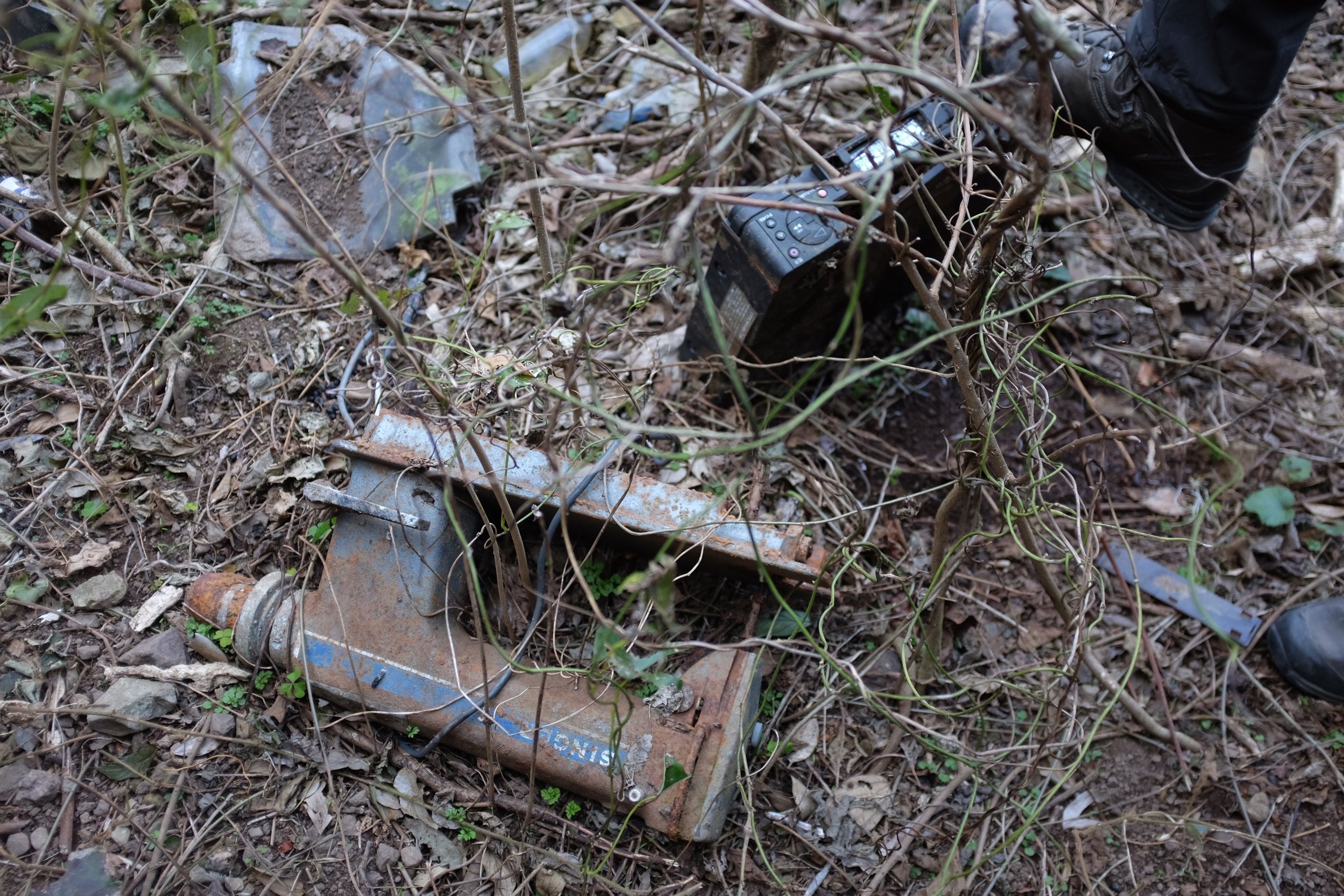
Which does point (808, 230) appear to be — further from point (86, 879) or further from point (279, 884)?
point (86, 879)

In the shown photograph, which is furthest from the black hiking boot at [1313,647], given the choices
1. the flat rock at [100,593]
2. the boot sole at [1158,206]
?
the flat rock at [100,593]

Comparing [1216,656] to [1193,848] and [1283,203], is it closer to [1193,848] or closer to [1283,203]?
[1193,848]

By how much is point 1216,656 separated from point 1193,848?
1.68ft

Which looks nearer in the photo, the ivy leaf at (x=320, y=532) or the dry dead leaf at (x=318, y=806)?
the dry dead leaf at (x=318, y=806)

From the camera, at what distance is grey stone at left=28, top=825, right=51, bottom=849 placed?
68.7 inches

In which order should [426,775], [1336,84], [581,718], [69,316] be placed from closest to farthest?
[581,718] → [426,775] → [69,316] → [1336,84]

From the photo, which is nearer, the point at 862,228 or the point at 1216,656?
the point at 862,228

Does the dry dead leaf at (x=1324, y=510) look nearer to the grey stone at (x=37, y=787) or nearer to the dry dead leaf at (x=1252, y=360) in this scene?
the dry dead leaf at (x=1252, y=360)

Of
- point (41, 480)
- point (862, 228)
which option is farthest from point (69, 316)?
point (862, 228)

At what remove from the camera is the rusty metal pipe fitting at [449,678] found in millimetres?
1764

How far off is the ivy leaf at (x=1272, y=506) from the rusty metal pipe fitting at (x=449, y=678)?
160cm

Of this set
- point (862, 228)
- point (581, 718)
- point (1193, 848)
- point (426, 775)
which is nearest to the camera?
point (862, 228)

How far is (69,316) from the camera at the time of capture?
2.24m

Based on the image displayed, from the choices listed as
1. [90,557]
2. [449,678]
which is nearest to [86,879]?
[90,557]
